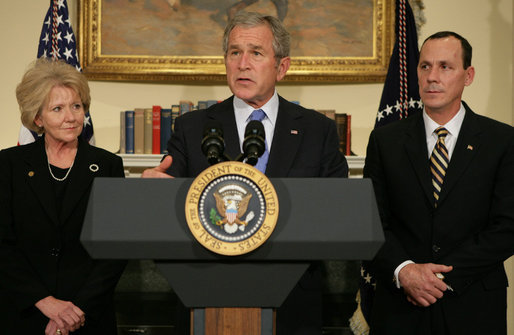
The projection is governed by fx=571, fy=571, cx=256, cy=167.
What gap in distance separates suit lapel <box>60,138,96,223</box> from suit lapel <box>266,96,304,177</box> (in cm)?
91

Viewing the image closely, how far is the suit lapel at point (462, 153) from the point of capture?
2.39 metres

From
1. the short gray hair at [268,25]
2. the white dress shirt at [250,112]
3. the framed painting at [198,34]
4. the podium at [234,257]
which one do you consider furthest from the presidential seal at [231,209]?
the framed painting at [198,34]

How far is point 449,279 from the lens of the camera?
2254 mm

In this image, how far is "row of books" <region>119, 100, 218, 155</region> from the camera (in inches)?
173

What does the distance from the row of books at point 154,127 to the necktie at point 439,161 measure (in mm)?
1872

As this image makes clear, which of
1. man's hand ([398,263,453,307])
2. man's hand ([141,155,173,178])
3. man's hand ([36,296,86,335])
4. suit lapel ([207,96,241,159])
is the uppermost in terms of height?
suit lapel ([207,96,241,159])

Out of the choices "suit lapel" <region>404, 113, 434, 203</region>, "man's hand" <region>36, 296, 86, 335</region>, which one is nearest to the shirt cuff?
"suit lapel" <region>404, 113, 434, 203</region>

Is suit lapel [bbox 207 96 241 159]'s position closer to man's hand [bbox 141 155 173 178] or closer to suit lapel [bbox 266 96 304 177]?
suit lapel [bbox 266 96 304 177]

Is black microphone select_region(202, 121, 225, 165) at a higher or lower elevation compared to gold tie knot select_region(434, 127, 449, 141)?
lower

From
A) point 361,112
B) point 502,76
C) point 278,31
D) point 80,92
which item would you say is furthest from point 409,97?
point 80,92

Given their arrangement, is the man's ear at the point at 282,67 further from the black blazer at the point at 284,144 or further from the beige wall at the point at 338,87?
the beige wall at the point at 338,87

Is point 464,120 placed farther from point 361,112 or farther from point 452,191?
point 361,112

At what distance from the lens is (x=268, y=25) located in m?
2.27

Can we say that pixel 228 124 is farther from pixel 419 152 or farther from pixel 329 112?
pixel 329 112
